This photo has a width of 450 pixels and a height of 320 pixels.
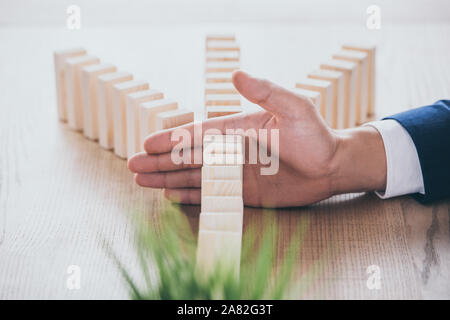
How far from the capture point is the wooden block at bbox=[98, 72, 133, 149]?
1.11 meters

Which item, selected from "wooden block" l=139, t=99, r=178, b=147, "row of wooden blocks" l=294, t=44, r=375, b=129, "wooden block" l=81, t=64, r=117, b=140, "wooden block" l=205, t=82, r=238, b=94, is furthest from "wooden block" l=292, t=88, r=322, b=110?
"wooden block" l=81, t=64, r=117, b=140

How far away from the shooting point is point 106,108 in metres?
1.12

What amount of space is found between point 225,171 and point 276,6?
1.48m

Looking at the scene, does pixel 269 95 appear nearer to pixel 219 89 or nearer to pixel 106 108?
pixel 219 89

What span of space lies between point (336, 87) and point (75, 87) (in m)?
0.45

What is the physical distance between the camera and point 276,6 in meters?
2.21

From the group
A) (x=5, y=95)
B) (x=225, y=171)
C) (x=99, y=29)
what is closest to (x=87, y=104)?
(x=5, y=95)

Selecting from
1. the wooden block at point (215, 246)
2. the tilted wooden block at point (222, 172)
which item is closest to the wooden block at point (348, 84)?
the tilted wooden block at point (222, 172)

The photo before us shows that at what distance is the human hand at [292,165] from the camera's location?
0.89m

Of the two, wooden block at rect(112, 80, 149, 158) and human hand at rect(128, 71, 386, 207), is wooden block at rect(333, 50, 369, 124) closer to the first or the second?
human hand at rect(128, 71, 386, 207)

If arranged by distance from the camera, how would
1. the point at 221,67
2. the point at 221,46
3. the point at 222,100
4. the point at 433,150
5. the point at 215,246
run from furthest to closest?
the point at 221,46 → the point at 221,67 → the point at 222,100 → the point at 433,150 → the point at 215,246

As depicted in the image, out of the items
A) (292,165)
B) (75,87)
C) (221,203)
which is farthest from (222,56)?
(221,203)

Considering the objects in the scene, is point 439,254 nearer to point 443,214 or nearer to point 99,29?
point 443,214

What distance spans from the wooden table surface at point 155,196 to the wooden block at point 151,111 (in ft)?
0.25
